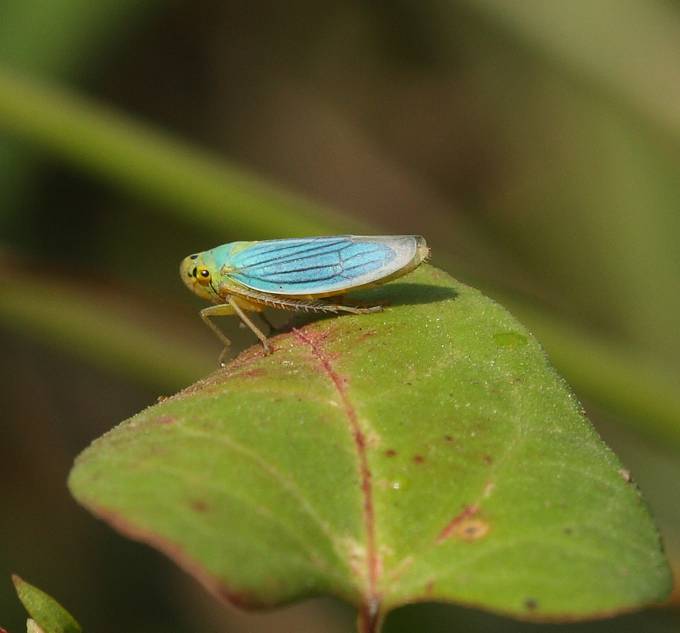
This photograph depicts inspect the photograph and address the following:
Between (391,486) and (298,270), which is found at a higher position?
(391,486)

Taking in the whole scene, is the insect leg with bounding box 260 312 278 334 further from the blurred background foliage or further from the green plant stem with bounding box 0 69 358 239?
the blurred background foliage

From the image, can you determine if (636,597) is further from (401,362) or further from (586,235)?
(586,235)

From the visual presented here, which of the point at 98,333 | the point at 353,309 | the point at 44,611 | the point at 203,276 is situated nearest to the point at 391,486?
the point at 44,611

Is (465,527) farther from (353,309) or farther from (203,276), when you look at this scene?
(203,276)

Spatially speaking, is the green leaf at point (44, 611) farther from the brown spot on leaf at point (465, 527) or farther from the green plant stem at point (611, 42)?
the green plant stem at point (611, 42)

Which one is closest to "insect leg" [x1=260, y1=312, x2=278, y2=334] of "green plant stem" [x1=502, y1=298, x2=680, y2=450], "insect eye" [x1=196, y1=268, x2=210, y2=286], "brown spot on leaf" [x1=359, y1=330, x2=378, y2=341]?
"insect eye" [x1=196, y1=268, x2=210, y2=286]

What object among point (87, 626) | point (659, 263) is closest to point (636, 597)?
point (87, 626)
